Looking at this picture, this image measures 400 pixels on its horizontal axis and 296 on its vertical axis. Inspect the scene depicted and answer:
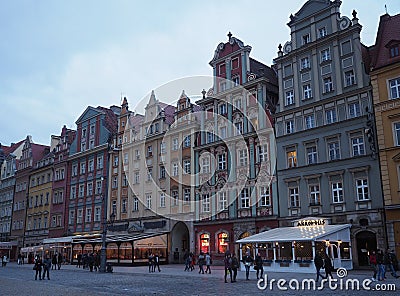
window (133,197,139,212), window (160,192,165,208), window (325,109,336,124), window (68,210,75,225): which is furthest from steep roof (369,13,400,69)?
window (68,210,75,225)

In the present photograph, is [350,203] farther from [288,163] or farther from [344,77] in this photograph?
[344,77]

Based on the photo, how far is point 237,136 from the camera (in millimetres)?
39188

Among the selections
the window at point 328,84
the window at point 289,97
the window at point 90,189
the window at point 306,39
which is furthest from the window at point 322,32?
the window at point 90,189

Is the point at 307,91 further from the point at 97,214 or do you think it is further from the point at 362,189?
the point at 97,214

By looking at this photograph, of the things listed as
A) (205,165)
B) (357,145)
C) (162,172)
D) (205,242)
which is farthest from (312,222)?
(162,172)

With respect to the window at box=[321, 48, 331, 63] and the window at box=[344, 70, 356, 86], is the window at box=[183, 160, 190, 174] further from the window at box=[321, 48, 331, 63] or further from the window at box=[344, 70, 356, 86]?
the window at box=[344, 70, 356, 86]

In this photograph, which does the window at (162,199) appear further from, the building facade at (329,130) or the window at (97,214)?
the building facade at (329,130)

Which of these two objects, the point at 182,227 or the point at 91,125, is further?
the point at 91,125

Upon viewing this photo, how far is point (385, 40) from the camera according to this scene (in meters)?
32.6

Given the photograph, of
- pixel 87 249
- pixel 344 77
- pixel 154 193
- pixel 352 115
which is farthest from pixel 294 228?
pixel 87 249

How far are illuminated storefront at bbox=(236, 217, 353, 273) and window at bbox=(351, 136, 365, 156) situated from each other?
17.6 ft

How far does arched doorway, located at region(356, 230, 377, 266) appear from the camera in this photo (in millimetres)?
29672

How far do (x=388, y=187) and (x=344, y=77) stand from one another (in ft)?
29.8

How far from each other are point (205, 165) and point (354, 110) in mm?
15502
